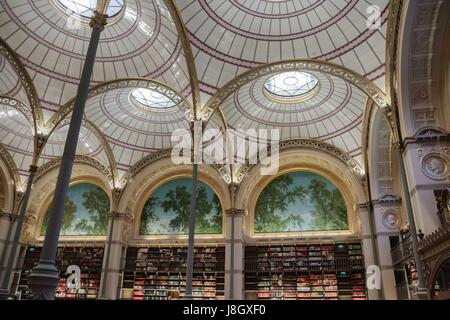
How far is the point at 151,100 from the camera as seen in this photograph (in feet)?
63.2

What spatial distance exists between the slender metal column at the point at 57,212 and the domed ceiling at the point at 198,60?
18.0 feet

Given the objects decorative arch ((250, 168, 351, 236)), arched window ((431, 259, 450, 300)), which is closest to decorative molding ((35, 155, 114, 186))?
decorative arch ((250, 168, 351, 236))

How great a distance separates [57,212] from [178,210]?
16490 millimetres

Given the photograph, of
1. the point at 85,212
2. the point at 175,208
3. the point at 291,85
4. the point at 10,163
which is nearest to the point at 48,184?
the point at 10,163

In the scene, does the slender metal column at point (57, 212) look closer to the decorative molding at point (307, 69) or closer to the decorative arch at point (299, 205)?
the decorative molding at point (307, 69)

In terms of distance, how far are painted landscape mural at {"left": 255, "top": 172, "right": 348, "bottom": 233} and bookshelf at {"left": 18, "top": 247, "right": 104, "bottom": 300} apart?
10.5 m

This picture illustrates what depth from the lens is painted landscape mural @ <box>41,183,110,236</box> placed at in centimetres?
2308

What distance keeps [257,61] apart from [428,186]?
26.4 ft

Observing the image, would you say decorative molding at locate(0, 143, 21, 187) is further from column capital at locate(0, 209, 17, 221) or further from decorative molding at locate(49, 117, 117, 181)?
decorative molding at locate(49, 117, 117, 181)

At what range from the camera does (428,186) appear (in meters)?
10.6

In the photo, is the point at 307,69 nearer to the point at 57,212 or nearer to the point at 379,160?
the point at 379,160
